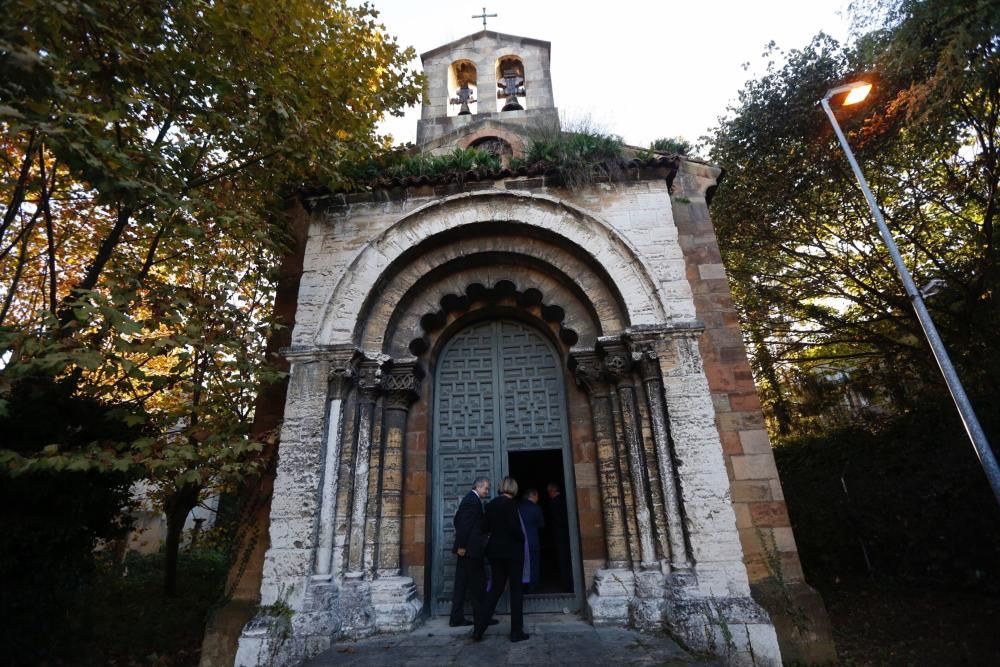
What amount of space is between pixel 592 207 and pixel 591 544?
3991mm

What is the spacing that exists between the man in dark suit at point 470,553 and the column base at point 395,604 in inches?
16.7

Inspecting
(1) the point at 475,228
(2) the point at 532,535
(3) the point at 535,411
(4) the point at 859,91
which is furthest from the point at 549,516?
(4) the point at 859,91

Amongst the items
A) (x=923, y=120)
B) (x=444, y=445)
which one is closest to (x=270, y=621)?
(x=444, y=445)

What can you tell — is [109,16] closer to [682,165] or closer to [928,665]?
[682,165]

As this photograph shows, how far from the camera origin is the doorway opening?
6023mm

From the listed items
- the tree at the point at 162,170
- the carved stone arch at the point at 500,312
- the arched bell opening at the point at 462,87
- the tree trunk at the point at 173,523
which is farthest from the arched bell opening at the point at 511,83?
A: the tree trunk at the point at 173,523

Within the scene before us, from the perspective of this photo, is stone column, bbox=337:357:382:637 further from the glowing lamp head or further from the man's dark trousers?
the glowing lamp head

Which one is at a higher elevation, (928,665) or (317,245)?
(317,245)

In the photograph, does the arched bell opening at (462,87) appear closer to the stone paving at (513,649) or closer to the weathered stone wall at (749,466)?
the weathered stone wall at (749,466)

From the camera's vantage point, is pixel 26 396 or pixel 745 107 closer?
pixel 26 396

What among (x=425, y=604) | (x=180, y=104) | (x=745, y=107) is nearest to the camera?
(x=180, y=104)

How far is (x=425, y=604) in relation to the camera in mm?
5426

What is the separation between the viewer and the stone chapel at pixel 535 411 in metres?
4.66

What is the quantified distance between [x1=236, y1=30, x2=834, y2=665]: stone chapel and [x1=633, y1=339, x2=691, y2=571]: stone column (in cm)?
2
